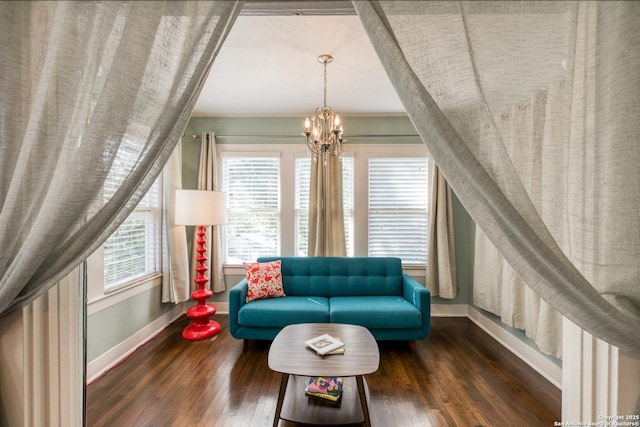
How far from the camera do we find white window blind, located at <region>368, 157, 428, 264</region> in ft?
12.4

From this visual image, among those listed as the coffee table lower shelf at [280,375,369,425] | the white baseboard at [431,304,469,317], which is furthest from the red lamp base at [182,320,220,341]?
the white baseboard at [431,304,469,317]

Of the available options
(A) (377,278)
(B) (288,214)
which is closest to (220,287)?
(B) (288,214)

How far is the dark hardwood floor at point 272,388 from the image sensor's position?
1860 mm

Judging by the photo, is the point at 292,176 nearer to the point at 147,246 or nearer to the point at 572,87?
the point at 147,246

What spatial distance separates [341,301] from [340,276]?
14.3 inches

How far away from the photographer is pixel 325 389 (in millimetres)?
1874

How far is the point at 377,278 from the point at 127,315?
8.14 feet

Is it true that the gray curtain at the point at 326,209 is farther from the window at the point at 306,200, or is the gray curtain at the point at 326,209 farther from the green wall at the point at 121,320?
the green wall at the point at 121,320

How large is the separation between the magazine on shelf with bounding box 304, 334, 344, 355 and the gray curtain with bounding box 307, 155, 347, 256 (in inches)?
65.3

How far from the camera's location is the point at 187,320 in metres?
3.50

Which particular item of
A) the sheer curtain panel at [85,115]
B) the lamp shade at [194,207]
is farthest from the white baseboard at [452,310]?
the sheer curtain panel at [85,115]

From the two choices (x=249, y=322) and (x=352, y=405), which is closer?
(x=352, y=405)

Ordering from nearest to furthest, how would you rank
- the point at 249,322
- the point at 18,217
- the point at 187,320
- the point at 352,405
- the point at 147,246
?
1. the point at 18,217
2. the point at 352,405
3. the point at 249,322
4. the point at 147,246
5. the point at 187,320

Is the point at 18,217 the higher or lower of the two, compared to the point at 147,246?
higher
